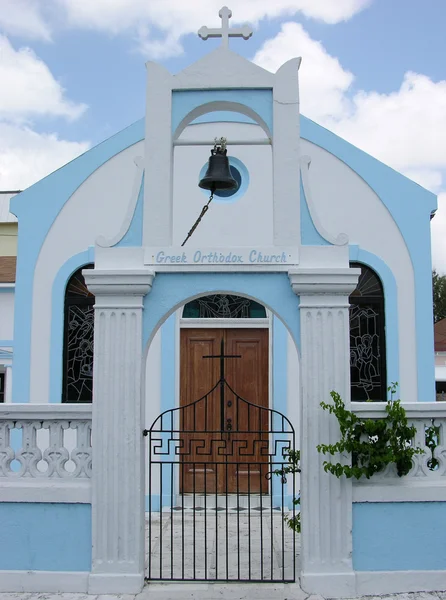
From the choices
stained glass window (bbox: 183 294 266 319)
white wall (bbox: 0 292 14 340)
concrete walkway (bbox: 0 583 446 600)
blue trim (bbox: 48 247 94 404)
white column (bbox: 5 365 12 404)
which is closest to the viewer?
concrete walkway (bbox: 0 583 446 600)

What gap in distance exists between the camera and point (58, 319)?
28.8 feet

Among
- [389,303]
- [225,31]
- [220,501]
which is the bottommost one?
[220,501]

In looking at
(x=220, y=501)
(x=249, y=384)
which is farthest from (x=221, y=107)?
(x=220, y=501)

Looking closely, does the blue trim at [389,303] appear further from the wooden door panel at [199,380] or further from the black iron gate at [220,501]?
the wooden door panel at [199,380]

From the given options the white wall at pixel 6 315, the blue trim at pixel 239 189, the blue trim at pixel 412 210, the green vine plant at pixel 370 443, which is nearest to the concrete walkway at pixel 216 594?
the green vine plant at pixel 370 443

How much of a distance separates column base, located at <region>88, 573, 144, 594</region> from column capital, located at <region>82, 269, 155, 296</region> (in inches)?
89.7

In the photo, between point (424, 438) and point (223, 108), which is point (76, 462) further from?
point (223, 108)

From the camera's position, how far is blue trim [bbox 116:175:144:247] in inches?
225

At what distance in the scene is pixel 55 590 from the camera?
210 inches

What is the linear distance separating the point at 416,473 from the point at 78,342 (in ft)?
16.4

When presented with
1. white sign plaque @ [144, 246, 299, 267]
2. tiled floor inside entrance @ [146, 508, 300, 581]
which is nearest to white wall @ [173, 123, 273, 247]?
white sign plaque @ [144, 246, 299, 267]

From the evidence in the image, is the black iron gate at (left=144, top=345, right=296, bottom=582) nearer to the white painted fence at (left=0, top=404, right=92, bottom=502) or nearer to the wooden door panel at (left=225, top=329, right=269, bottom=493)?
the wooden door panel at (left=225, top=329, right=269, bottom=493)

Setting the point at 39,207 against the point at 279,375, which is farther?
the point at 39,207

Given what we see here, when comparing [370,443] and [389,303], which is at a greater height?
[389,303]
